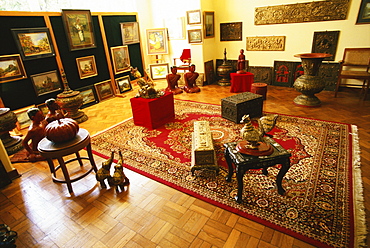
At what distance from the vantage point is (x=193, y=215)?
2723mm

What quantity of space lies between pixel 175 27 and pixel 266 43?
3.35m

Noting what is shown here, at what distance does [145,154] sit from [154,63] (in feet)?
21.2

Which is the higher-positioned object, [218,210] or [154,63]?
[154,63]

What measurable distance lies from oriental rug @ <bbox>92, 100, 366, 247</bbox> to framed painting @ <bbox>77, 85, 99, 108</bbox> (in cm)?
236

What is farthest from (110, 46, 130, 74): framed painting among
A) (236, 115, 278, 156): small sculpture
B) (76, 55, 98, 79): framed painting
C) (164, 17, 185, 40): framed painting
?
(236, 115, 278, 156): small sculpture

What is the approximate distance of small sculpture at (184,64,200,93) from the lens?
7.52 m

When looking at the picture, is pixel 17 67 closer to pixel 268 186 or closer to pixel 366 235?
pixel 268 186

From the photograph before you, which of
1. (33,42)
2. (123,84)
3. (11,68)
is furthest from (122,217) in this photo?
(123,84)

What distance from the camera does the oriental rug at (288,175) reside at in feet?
8.12

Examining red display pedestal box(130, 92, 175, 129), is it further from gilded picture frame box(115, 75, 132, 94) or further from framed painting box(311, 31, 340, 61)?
framed painting box(311, 31, 340, 61)

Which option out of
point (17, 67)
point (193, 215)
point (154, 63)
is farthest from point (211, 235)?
point (154, 63)

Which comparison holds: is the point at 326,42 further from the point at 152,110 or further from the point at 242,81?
the point at 152,110

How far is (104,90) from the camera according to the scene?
7566 millimetres

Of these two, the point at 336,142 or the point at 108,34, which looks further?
the point at 108,34
